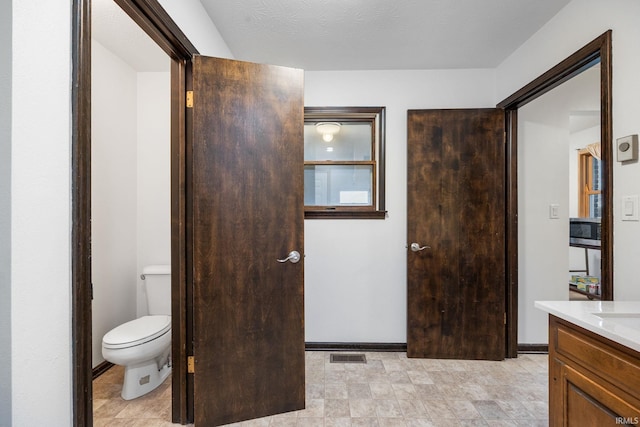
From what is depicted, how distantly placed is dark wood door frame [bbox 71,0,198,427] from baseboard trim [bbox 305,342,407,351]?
1.21 metres

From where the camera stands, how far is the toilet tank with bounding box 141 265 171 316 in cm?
245

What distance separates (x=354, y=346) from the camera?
270 centimetres

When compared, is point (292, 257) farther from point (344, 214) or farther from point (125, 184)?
point (125, 184)

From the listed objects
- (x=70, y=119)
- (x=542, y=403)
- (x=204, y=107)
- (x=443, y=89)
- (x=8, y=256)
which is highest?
(x=443, y=89)

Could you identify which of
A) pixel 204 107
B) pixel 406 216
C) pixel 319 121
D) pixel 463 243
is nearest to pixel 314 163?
pixel 319 121

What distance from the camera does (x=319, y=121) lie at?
A: 2.75 m

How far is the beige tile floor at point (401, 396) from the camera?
177 centimetres

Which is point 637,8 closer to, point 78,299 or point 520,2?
point 520,2

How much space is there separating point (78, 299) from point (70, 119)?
0.58 meters

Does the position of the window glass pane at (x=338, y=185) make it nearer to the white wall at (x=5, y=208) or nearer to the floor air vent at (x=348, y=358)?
the floor air vent at (x=348, y=358)

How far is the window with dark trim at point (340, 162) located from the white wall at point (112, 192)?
150cm

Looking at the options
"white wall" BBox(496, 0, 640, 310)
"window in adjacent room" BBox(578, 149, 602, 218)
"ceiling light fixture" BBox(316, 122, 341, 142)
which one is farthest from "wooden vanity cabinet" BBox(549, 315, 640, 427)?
"window in adjacent room" BBox(578, 149, 602, 218)

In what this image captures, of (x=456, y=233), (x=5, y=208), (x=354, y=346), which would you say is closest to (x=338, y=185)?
(x=456, y=233)
